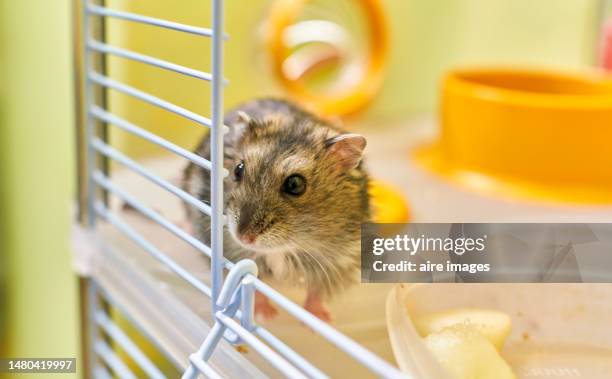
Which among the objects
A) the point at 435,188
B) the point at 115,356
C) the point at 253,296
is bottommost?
the point at 115,356

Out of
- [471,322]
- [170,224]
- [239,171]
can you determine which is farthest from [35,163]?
[471,322]

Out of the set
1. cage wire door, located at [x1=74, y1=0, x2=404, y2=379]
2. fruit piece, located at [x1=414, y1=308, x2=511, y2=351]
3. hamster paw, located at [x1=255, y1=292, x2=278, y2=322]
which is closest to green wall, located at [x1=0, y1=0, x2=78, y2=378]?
cage wire door, located at [x1=74, y1=0, x2=404, y2=379]

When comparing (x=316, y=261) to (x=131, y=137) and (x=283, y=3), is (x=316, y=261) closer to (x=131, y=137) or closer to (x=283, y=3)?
(x=131, y=137)

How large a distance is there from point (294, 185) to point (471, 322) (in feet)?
0.70

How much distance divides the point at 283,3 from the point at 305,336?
1.05m

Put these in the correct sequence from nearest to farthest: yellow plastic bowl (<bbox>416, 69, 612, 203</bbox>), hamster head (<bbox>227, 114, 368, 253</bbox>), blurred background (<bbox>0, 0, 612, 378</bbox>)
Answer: hamster head (<bbox>227, 114, 368, 253</bbox>) < blurred background (<bbox>0, 0, 612, 378</bbox>) < yellow plastic bowl (<bbox>416, 69, 612, 203</bbox>)

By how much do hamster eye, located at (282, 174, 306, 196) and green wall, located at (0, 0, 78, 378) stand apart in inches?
29.8

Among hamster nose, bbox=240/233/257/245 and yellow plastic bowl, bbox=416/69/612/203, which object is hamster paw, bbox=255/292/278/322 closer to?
hamster nose, bbox=240/233/257/245

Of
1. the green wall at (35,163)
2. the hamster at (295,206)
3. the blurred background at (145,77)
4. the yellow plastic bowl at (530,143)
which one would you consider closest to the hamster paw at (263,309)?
the hamster at (295,206)

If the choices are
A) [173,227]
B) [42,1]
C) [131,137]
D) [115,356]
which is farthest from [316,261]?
[42,1]

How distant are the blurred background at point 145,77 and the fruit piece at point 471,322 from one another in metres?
0.46

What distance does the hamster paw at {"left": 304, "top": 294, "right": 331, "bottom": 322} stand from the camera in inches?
25.8

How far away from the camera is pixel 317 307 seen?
68 centimetres

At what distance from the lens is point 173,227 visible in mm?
800
